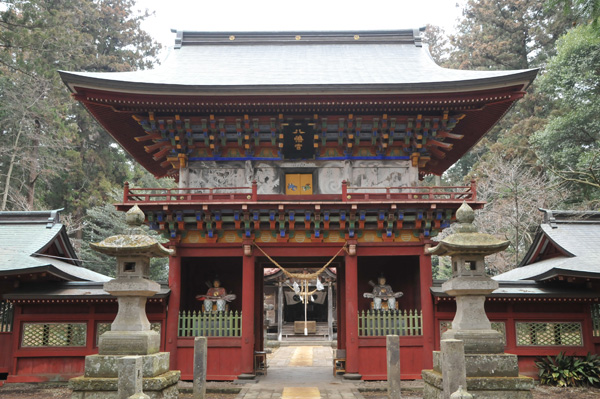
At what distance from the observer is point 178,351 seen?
13758 mm

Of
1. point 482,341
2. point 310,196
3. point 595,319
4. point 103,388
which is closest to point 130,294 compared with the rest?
point 103,388

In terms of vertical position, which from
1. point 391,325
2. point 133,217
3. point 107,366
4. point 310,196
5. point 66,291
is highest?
point 310,196

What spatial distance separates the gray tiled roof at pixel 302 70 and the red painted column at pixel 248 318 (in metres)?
4.83

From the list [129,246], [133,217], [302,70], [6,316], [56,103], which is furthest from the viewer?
[56,103]

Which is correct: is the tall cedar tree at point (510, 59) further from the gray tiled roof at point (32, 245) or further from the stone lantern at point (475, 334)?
the gray tiled roof at point (32, 245)

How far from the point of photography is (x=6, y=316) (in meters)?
14.0

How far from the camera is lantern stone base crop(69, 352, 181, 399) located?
8695mm

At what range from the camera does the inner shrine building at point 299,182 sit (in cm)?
1352

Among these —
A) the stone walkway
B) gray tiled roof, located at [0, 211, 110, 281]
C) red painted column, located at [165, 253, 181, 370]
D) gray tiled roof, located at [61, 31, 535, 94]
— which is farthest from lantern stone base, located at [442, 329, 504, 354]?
gray tiled roof, located at [0, 211, 110, 281]

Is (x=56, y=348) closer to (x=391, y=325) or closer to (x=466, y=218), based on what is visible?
(x=391, y=325)

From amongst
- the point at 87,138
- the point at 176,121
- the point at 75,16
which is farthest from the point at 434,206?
the point at 75,16

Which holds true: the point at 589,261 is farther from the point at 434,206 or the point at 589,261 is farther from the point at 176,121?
the point at 176,121

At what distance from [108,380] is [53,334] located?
623 cm

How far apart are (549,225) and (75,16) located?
35768 mm
